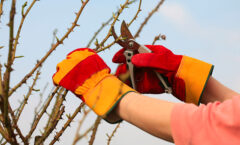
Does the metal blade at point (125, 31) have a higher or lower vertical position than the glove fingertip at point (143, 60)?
higher

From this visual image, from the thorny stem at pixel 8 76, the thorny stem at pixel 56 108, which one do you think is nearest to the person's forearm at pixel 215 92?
the thorny stem at pixel 56 108

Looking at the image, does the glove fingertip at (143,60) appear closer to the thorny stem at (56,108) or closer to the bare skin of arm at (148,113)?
the bare skin of arm at (148,113)

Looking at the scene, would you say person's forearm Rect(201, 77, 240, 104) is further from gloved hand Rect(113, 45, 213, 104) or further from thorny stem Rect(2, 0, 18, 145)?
thorny stem Rect(2, 0, 18, 145)

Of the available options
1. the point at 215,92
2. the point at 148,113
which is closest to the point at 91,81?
the point at 148,113

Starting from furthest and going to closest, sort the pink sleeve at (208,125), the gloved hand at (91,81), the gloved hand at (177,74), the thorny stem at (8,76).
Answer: the gloved hand at (177,74) < the gloved hand at (91,81) < the pink sleeve at (208,125) < the thorny stem at (8,76)

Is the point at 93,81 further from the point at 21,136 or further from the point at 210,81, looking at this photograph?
the point at 210,81

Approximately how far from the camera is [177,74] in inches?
76.6

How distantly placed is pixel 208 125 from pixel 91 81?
70 centimetres

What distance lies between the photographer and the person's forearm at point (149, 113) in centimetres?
142

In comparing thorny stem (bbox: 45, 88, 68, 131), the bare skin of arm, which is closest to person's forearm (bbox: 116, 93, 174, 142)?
the bare skin of arm

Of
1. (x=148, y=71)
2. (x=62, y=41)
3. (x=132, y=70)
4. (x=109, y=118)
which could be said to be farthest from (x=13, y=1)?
(x=148, y=71)

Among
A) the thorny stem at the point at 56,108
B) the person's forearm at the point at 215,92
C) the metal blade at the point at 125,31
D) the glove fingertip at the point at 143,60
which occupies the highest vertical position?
the metal blade at the point at 125,31

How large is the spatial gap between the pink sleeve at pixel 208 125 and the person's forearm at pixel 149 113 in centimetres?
4

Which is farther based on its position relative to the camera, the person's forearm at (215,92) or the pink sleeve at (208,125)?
the person's forearm at (215,92)
